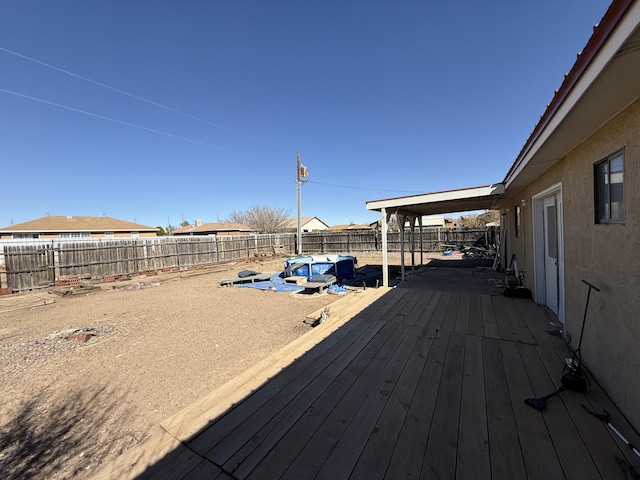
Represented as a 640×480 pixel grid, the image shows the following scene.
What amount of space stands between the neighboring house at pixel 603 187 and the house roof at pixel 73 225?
33.8 metres

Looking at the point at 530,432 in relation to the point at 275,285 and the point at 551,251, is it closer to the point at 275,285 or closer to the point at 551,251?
the point at 551,251

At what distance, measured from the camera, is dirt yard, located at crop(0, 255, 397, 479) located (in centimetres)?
237

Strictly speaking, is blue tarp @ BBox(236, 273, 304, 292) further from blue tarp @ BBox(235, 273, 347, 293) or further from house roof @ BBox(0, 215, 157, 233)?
house roof @ BBox(0, 215, 157, 233)

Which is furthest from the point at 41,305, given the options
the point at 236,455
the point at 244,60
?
the point at 244,60

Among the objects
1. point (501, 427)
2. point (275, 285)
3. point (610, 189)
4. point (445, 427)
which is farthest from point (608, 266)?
point (275, 285)

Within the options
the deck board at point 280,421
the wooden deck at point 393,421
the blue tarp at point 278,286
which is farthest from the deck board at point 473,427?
the blue tarp at point 278,286

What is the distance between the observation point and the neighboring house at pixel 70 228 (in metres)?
23.8

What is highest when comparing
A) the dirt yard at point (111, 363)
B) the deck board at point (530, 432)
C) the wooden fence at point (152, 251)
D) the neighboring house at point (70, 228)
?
the neighboring house at point (70, 228)

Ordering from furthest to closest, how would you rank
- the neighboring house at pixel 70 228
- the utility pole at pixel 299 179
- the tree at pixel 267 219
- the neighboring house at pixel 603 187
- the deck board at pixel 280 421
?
the tree at pixel 267 219 → the neighboring house at pixel 70 228 → the utility pole at pixel 299 179 → the deck board at pixel 280 421 → the neighboring house at pixel 603 187

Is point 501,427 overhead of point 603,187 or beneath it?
beneath

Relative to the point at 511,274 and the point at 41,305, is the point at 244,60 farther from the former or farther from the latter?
the point at 511,274

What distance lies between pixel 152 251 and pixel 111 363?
1212cm

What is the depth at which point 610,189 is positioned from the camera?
2.25 m

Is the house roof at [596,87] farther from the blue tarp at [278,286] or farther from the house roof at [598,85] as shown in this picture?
the blue tarp at [278,286]
